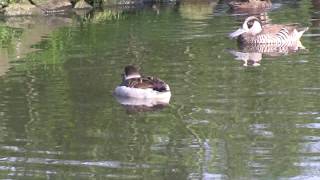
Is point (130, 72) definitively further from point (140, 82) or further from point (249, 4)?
point (249, 4)

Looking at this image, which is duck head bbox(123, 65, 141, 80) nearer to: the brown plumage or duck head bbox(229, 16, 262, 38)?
the brown plumage

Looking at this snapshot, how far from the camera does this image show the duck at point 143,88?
1423 centimetres

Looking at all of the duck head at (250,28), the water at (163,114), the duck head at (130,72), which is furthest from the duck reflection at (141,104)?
the duck head at (250,28)

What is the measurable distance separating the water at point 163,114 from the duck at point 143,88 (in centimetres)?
25

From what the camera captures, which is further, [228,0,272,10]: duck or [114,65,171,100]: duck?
[228,0,272,10]: duck

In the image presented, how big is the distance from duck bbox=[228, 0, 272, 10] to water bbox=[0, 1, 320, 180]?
38.1ft

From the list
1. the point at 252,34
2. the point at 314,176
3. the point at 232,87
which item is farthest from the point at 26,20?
the point at 314,176

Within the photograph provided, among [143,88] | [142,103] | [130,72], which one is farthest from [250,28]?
[142,103]

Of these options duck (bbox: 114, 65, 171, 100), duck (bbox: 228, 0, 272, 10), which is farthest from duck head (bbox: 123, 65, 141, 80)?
duck (bbox: 228, 0, 272, 10)

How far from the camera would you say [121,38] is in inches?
950

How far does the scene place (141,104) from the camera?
14.3 m

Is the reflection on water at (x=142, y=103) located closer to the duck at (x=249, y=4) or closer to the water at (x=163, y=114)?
the water at (x=163, y=114)

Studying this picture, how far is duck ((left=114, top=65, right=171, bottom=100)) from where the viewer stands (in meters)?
14.2

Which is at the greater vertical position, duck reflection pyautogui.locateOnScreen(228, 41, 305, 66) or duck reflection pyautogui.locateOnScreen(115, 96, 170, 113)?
duck reflection pyautogui.locateOnScreen(115, 96, 170, 113)
